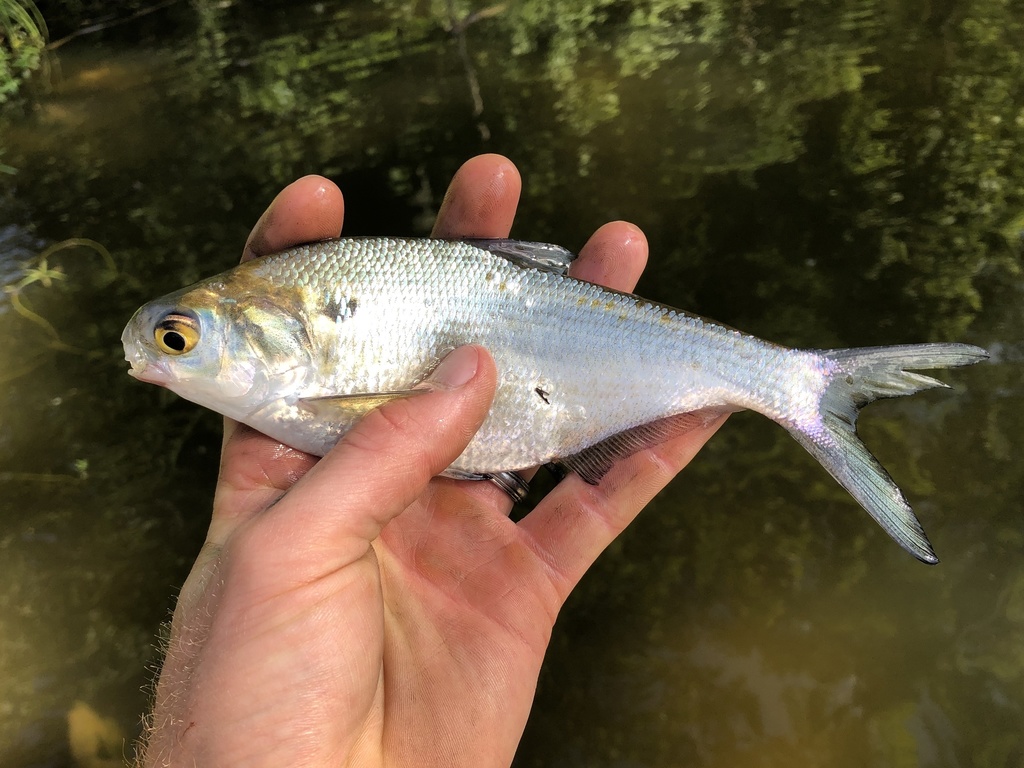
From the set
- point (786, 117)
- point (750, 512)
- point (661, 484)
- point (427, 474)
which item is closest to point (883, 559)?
point (750, 512)

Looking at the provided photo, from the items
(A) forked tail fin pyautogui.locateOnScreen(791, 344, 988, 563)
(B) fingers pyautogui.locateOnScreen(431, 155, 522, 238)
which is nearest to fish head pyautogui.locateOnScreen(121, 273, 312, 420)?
(B) fingers pyautogui.locateOnScreen(431, 155, 522, 238)

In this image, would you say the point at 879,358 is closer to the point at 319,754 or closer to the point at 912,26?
the point at 319,754

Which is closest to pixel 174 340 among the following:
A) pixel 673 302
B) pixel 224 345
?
pixel 224 345

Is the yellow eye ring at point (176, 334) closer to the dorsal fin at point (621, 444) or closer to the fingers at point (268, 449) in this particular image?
the fingers at point (268, 449)

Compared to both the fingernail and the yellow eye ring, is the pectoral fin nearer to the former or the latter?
the fingernail

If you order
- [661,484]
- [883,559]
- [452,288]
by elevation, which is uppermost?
[452,288]

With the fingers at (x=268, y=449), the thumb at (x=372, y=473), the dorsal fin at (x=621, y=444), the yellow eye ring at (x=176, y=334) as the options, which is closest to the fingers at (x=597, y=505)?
the dorsal fin at (x=621, y=444)

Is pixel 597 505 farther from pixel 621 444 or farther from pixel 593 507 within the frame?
pixel 621 444

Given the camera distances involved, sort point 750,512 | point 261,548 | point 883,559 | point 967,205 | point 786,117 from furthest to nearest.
→ point 786,117 → point 967,205 → point 750,512 → point 883,559 → point 261,548

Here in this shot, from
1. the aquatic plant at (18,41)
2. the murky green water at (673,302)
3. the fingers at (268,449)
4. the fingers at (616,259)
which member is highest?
the aquatic plant at (18,41)
